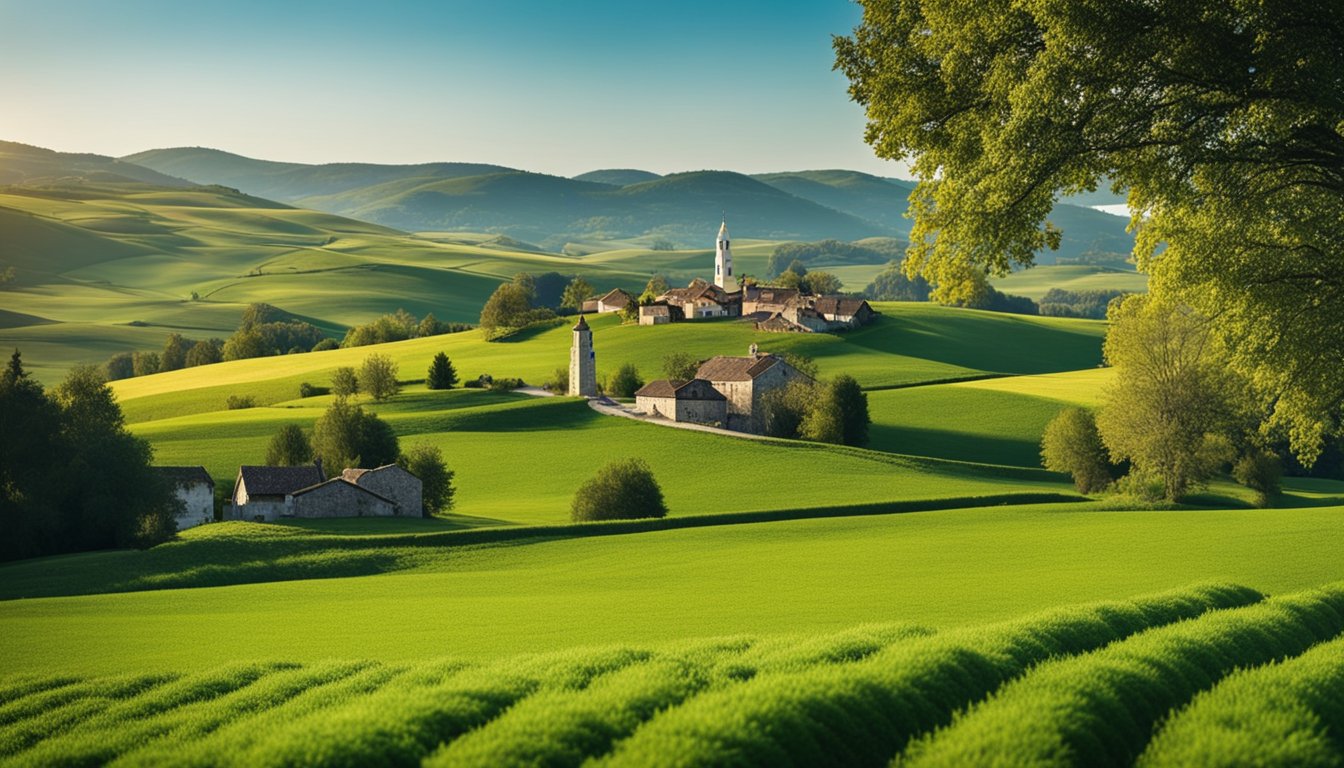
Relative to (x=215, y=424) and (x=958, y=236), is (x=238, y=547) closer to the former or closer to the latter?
(x=958, y=236)

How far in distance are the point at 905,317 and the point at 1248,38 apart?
147395mm

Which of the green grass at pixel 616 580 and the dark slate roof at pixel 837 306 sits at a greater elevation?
the dark slate roof at pixel 837 306

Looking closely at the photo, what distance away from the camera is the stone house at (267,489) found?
7519 centimetres

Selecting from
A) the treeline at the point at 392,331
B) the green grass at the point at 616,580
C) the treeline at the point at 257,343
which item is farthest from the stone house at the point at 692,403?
the treeline at the point at 392,331

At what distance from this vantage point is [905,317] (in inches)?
6526

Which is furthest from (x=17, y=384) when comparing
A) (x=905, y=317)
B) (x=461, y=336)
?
(x=905, y=317)

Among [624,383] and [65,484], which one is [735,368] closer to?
[624,383]

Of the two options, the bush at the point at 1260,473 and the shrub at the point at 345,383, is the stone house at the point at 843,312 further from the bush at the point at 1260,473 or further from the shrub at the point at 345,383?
the bush at the point at 1260,473

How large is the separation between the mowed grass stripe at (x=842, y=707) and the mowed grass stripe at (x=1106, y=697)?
18.0 inches

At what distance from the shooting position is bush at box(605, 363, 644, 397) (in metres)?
127

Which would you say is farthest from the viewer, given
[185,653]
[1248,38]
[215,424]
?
[215,424]

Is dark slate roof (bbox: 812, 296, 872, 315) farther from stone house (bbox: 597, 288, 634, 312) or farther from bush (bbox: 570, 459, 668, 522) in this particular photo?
bush (bbox: 570, 459, 668, 522)

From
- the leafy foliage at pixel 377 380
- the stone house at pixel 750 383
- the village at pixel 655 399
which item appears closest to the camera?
the village at pixel 655 399

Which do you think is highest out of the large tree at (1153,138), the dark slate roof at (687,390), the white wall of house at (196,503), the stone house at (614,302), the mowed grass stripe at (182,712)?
the large tree at (1153,138)
